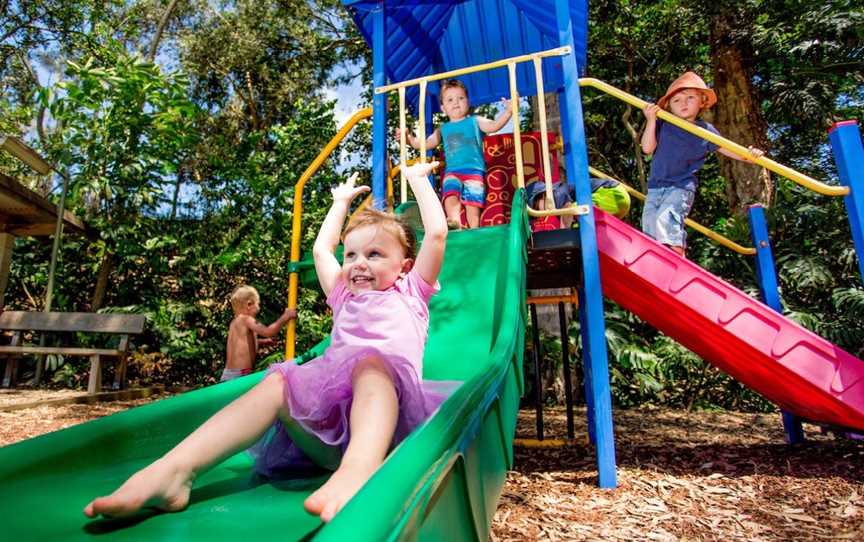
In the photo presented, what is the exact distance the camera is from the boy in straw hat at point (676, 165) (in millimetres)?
4035

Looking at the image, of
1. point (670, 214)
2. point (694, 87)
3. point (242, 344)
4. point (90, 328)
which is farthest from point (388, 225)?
point (90, 328)

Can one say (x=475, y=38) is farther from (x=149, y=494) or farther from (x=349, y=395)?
(x=149, y=494)

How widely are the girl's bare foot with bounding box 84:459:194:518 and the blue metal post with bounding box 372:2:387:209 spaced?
2647mm

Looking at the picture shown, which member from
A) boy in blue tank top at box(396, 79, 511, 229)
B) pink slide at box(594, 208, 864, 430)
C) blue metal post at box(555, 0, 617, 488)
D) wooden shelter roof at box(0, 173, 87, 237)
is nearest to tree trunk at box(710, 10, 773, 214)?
pink slide at box(594, 208, 864, 430)

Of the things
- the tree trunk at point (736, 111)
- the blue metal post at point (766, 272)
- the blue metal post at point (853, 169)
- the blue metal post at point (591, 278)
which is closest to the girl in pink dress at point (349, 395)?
the blue metal post at point (591, 278)

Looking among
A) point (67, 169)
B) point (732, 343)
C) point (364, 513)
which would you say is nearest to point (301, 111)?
point (67, 169)

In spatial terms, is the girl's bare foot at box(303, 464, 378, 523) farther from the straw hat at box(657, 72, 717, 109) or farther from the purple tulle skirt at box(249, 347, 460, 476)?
the straw hat at box(657, 72, 717, 109)

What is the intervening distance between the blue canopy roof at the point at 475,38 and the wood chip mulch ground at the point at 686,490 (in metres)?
3.20

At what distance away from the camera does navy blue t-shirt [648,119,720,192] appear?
409 centimetres

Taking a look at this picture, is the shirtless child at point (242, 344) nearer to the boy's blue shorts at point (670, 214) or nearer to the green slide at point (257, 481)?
the boy's blue shorts at point (670, 214)

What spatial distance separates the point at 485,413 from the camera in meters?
1.39

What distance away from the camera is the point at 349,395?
58.6 inches

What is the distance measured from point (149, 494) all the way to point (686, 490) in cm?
286

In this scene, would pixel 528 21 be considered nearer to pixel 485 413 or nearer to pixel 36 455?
pixel 485 413
